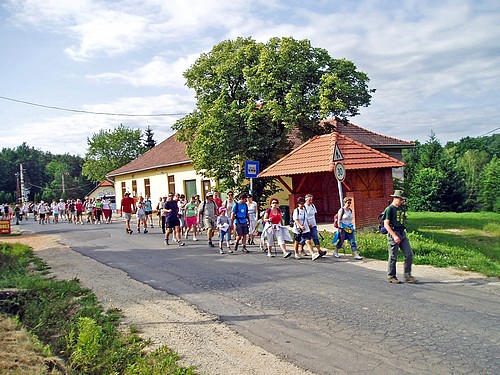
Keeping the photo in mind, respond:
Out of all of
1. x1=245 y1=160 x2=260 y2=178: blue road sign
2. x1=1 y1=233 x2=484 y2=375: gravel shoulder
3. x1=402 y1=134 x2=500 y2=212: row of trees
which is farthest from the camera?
x1=402 y1=134 x2=500 y2=212: row of trees

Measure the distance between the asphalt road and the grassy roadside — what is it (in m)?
1.42

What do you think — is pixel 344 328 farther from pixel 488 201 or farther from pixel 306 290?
pixel 488 201

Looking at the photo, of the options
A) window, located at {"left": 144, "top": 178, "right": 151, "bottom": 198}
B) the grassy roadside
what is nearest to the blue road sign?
the grassy roadside

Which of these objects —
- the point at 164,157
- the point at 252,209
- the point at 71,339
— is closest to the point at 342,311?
the point at 71,339

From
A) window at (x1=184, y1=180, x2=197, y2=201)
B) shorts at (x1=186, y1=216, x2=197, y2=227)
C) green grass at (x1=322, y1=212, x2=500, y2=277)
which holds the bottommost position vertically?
green grass at (x1=322, y1=212, x2=500, y2=277)

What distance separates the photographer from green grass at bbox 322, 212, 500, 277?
36.5ft

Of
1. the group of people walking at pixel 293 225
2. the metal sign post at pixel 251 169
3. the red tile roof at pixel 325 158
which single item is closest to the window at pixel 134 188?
the red tile roof at pixel 325 158

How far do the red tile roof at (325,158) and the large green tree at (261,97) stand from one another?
137 centimetres

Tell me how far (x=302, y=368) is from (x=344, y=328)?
1452 mm

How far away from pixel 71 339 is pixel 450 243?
49.8ft

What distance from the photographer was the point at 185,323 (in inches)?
257

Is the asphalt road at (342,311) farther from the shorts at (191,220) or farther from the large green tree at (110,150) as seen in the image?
the large green tree at (110,150)

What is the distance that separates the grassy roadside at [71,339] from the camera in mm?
4711

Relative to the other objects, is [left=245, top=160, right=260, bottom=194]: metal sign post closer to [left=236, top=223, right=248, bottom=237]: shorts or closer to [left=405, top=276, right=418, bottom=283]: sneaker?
[left=236, top=223, right=248, bottom=237]: shorts
